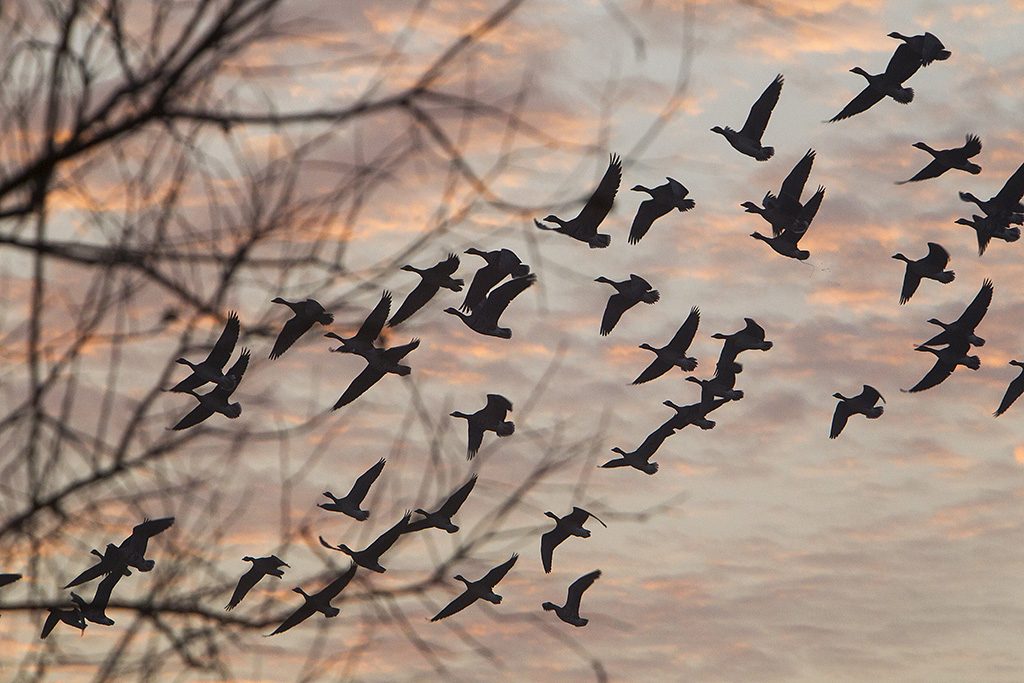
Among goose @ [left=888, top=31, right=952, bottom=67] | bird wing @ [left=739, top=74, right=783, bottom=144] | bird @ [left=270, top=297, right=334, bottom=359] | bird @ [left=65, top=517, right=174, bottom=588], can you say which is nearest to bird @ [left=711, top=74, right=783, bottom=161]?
bird wing @ [left=739, top=74, right=783, bottom=144]

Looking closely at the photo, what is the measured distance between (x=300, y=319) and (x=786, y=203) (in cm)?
407

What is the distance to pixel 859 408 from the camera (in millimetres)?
10445

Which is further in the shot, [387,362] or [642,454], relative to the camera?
[642,454]

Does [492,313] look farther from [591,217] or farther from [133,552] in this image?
[133,552]

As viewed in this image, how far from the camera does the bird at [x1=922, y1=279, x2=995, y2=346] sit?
10.0 metres

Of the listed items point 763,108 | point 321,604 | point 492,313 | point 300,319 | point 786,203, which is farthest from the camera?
point 763,108

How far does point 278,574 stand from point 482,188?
2.59 metres

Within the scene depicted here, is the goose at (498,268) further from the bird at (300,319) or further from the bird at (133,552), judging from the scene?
the bird at (133,552)

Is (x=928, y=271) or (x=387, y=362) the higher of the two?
(x=928, y=271)

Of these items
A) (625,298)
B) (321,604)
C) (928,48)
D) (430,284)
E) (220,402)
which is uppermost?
(928,48)

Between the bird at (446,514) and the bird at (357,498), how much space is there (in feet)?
2.89

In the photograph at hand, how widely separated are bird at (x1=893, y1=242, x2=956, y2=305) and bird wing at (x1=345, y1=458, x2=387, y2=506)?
4.28 metres

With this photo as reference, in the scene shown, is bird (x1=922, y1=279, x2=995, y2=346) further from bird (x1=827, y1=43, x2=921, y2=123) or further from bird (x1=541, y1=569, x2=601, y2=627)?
bird (x1=541, y1=569, x2=601, y2=627)

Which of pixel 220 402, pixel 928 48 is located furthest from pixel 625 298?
pixel 220 402
